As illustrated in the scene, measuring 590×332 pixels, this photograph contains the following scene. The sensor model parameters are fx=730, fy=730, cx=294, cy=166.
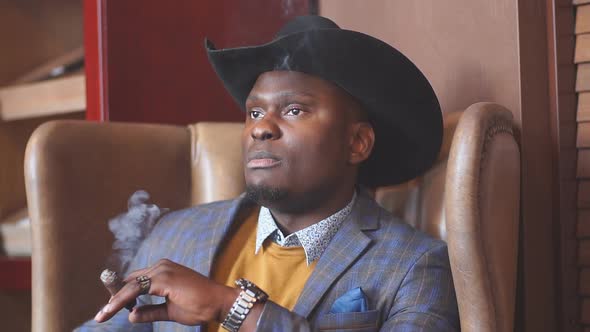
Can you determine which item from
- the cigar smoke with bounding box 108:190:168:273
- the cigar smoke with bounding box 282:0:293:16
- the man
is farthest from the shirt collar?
the cigar smoke with bounding box 282:0:293:16

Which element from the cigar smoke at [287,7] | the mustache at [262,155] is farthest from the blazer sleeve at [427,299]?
the cigar smoke at [287,7]

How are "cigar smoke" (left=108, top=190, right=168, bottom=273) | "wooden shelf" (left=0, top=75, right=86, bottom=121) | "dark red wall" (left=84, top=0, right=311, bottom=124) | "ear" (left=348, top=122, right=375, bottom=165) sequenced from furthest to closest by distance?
"wooden shelf" (left=0, top=75, right=86, bottom=121) < "dark red wall" (left=84, top=0, right=311, bottom=124) < "cigar smoke" (left=108, top=190, right=168, bottom=273) < "ear" (left=348, top=122, right=375, bottom=165)

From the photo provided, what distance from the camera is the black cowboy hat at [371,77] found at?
1.42m

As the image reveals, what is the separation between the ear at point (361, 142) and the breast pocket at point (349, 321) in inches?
14.1

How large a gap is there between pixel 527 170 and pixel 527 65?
22 cm

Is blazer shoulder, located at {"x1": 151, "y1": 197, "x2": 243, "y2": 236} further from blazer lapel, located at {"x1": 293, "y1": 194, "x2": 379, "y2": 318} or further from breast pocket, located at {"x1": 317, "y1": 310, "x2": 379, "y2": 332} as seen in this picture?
breast pocket, located at {"x1": 317, "y1": 310, "x2": 379, "y2": 332}

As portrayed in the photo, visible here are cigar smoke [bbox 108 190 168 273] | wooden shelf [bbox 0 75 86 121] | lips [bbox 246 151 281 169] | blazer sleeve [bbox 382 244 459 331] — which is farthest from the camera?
wooden shelf [bbox 0 75 86 121]

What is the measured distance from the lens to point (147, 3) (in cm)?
210

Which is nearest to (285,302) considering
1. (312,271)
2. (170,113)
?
(312,271)

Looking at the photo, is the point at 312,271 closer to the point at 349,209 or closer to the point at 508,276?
the point at 349,209

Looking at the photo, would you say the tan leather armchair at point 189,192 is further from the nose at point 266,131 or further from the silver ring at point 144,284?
the silver ring at point 144,284

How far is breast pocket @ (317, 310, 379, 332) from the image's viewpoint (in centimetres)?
129

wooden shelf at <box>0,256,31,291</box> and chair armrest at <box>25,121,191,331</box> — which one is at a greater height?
chair armrest at <box>25,121,191,331</box>

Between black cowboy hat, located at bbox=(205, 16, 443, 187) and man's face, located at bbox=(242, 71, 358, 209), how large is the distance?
1.3 inches
